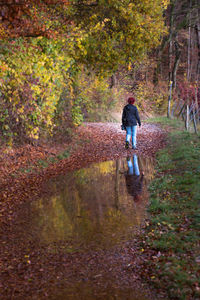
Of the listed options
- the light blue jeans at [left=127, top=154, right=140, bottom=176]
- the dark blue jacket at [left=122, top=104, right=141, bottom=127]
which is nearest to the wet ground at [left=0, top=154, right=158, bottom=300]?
the light blue jeans at [left=127, top=154, right=140, bottom=176]

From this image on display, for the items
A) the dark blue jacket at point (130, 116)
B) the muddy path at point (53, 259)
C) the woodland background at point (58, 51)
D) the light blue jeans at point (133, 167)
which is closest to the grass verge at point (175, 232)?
the muddy path at point (53, 259)

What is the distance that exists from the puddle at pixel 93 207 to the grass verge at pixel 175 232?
1.24 feet

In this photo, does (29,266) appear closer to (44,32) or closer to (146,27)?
(44,32)

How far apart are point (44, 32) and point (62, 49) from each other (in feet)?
8.29

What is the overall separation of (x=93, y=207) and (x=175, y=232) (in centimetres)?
213

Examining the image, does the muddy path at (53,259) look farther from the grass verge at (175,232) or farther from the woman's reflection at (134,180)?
the woman's reflection at (134,180)

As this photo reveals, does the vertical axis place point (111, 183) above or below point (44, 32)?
below

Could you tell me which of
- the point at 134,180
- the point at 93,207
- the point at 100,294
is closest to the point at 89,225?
the point at 93,207

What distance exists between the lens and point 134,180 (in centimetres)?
895

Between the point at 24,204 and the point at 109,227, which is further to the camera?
the point at 24,204

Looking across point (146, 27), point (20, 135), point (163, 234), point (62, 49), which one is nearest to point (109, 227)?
point (163, 234)

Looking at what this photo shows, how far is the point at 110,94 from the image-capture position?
24016mm

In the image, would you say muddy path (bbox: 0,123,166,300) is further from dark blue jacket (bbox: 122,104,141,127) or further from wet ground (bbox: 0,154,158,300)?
dark blue jacket (bbox: 122,104,141,127)

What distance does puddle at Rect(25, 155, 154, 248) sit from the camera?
18.4 feet
